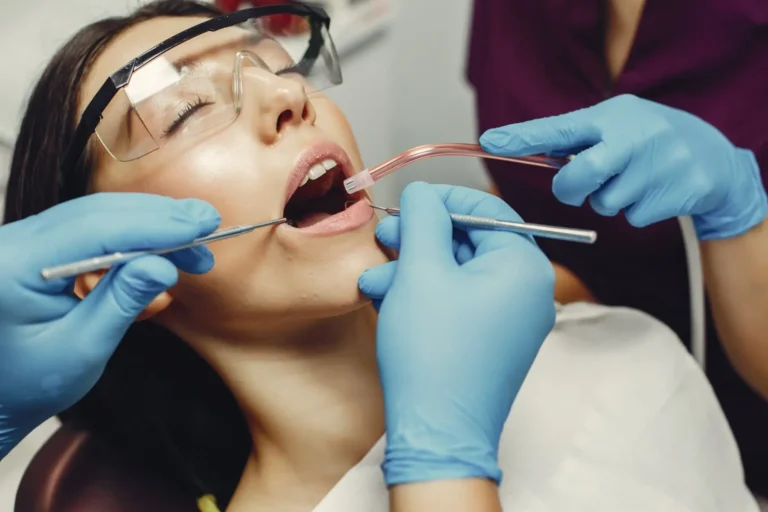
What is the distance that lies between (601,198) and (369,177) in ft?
1.13

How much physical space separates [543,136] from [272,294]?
1.43 ft

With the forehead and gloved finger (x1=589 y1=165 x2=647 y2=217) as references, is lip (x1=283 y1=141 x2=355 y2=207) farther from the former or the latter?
gloved finger (x1=589 y1=165 x2=647 y2=217)

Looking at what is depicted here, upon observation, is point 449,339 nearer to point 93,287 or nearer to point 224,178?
point 224,178

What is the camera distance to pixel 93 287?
0.91 metres

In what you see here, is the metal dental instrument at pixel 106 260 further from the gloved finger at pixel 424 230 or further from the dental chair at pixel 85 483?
the dental chair at pixel 85 483

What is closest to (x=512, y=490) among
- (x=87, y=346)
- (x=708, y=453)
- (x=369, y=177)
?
(x=708, y=453)

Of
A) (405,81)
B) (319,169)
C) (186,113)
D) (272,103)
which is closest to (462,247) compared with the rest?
(319,169)

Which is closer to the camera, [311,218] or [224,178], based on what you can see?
[224,178]

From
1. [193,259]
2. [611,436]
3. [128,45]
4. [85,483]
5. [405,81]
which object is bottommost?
[611,436]

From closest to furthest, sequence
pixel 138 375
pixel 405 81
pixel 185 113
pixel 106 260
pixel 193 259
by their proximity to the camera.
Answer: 1. pixel 106 260
2. pixel 193 259
3. pixel 185 113
4. pixel 138 375
5. pixel 405 81

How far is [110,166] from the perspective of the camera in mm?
944

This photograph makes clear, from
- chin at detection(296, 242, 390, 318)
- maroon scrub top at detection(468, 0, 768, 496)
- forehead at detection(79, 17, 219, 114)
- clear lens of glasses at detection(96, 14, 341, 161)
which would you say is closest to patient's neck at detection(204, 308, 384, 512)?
chin at detection(296, 242, 390, 318)

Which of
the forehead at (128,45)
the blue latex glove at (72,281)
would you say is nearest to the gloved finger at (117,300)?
the blue latex glove at (72,281)

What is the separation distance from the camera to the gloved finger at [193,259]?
0.82 meters
